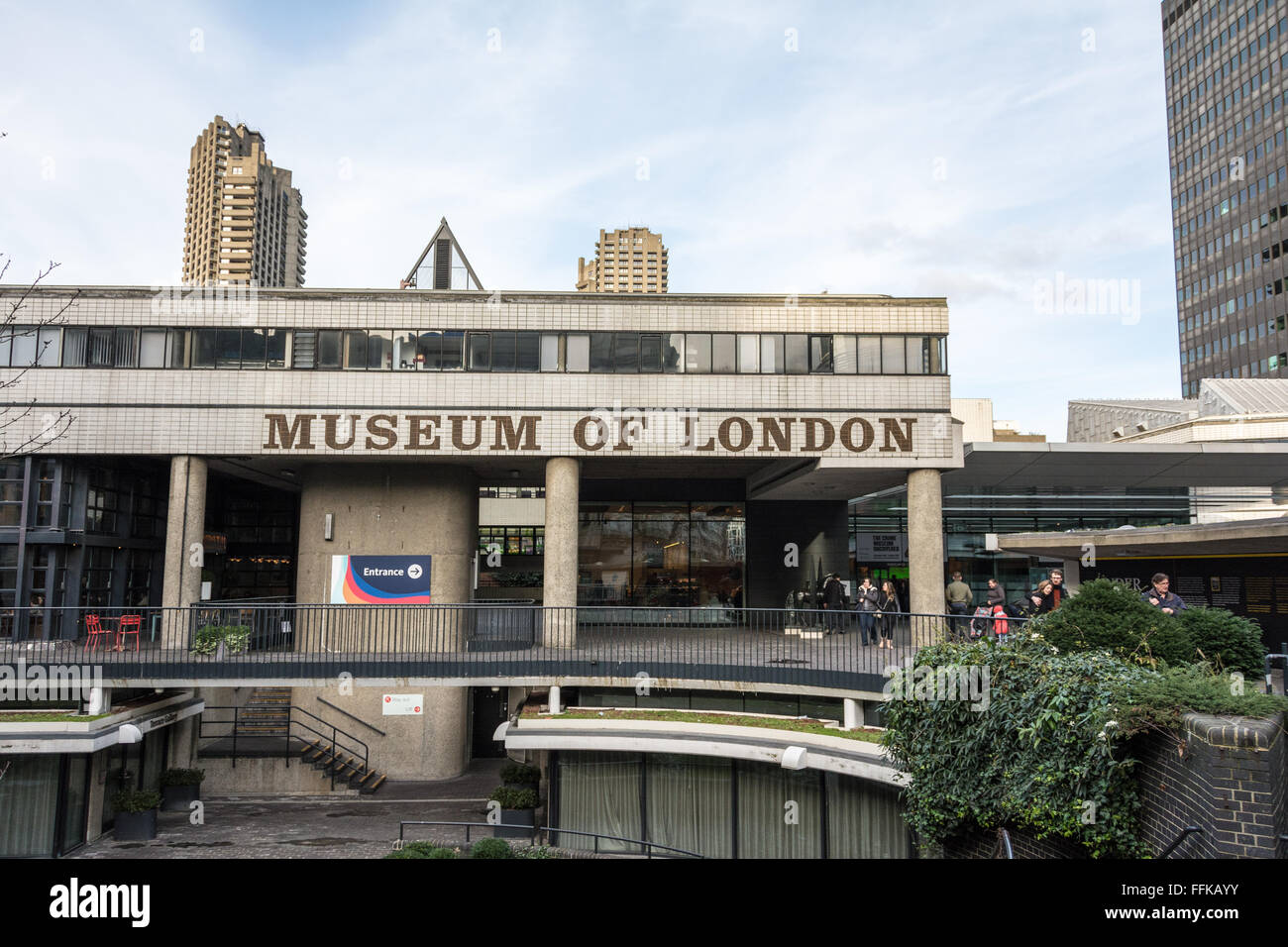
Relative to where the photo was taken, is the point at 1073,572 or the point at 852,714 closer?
the point at 852,714

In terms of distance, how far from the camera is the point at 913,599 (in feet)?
69.8

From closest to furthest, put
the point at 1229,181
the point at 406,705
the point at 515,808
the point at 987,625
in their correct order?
the point at 987,625 → the point at 515,808 → the point at 406,705 → the point at 1229,181

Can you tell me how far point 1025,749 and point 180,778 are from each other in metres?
19.4

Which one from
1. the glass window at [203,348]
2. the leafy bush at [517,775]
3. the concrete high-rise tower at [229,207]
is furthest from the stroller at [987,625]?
the concrete high-rise tower at [229,207]

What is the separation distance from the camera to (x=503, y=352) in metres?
22.3

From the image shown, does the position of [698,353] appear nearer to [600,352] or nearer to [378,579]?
[600,352]

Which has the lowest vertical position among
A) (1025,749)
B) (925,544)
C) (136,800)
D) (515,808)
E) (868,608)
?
(136,800)

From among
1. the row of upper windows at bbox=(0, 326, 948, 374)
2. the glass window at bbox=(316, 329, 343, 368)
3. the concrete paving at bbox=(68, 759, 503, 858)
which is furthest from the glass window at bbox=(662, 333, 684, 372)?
the concrete paving at bbox=(68, 759, 503, 858)

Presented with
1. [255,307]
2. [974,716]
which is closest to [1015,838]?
[974,716]

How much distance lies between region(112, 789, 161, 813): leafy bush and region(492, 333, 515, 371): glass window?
12.3 m

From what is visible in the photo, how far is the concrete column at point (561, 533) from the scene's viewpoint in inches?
847

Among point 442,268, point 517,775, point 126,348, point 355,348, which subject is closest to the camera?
point 517,775

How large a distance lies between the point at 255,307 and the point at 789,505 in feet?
56.3

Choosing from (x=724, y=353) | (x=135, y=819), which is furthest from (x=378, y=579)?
(x=724, y=353)
